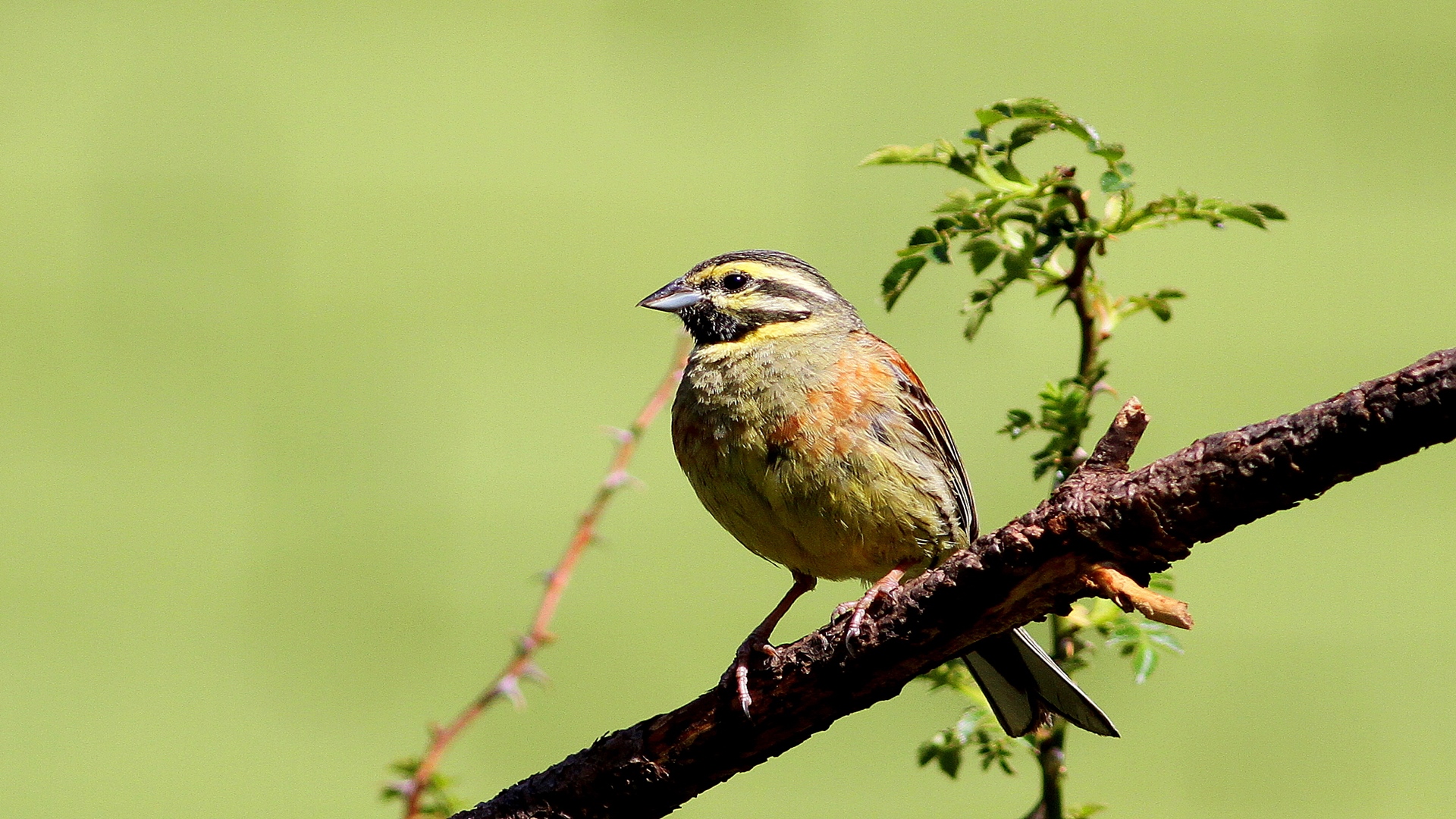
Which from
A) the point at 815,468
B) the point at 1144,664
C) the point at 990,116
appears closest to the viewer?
the point at 1144,664

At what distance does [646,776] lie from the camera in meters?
2.83

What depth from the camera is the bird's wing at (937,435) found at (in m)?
3.73

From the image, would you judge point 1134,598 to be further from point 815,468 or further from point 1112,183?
point 815,468

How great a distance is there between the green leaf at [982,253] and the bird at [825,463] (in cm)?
79

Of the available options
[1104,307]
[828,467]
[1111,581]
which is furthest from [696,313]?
[1111,581]

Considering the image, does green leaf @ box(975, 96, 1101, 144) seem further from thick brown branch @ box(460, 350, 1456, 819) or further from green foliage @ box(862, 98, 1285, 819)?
thick brown branch @ box(460, 350, 1456, 819)

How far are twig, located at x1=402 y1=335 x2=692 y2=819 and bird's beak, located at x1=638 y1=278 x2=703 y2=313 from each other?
599 millimetres

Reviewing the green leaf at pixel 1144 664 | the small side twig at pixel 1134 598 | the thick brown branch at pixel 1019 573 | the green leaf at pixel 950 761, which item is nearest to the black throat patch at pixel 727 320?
the thick brown branch at pixel 1019 573

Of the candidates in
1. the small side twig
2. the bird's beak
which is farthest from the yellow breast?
the small side twig

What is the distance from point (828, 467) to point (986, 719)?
88 centimetres

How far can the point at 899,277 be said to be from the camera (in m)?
2.96

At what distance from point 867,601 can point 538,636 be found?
2.66 ft

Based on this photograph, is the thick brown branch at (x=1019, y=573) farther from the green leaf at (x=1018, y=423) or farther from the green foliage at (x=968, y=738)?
the green leaf at (x=1018, y=423)

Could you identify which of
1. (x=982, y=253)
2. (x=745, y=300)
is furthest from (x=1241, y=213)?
(x=745, y=300)
